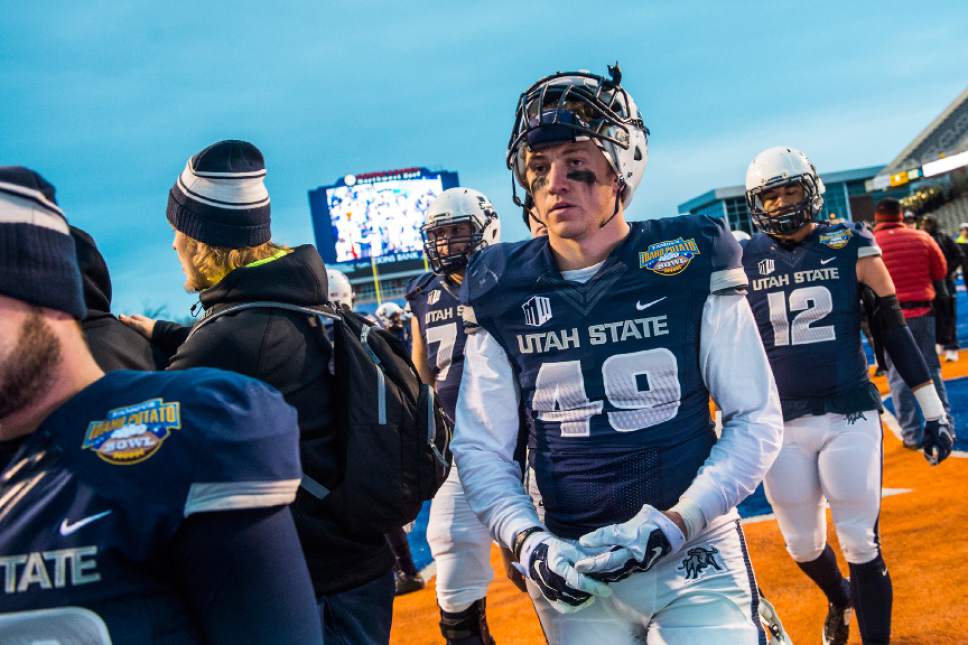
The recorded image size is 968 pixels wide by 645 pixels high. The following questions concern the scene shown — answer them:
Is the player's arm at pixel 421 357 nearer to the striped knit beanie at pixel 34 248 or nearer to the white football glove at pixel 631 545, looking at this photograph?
the white football glove at pixel 631 545

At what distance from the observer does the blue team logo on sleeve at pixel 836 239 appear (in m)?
4.16

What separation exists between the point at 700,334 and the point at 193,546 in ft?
5.23

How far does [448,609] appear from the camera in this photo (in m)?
3.97

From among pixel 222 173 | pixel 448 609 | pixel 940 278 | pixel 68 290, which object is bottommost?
pixel 448 609

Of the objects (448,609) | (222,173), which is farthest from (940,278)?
(222,173)

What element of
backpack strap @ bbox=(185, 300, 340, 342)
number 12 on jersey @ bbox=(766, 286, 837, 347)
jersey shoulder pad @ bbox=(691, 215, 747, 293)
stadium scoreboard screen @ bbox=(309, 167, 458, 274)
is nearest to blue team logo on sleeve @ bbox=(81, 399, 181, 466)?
backpack strap @ bbox=(185, 300, 340, 342)

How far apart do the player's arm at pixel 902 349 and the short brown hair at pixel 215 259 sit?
9.87ft

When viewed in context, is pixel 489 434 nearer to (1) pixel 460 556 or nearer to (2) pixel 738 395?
(2) pixel 738 395

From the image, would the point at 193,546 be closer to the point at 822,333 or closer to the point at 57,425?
the point at 57,425

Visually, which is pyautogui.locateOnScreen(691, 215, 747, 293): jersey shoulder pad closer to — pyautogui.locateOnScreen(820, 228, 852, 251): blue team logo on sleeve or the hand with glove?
pyautogui.locateOnScreen(820, 228, 852, 251): blue team logo on sleeve

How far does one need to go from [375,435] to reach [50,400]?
3.42 ft

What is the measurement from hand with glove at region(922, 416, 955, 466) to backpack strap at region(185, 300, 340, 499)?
3.11 metres

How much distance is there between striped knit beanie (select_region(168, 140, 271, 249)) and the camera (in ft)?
8.36

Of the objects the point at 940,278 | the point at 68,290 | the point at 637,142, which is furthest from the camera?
the point at 940,278
